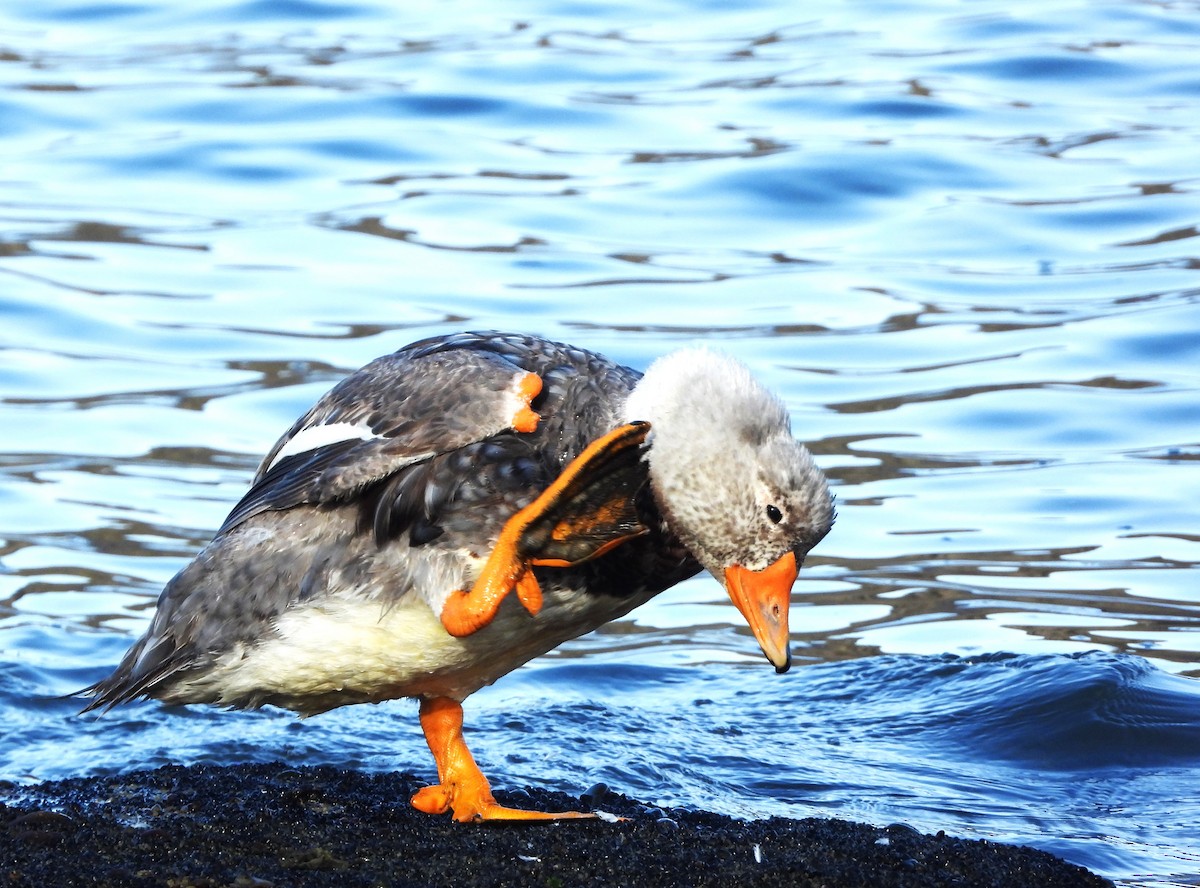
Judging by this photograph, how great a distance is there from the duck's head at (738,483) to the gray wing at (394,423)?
454 mm

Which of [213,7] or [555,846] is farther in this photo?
[213,7]

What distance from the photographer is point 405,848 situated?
4445 millimetres

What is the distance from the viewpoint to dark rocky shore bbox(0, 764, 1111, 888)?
165 inches

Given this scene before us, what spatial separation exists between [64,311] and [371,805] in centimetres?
670

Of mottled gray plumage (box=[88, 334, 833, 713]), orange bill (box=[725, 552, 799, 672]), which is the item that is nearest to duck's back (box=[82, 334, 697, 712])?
mottled gray plumage (box=[88, 334, 833, 713])

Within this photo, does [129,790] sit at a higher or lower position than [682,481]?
lower

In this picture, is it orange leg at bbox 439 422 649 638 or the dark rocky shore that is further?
orange leg at bbox 439 422 649 638

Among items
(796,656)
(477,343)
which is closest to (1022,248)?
(796,656)

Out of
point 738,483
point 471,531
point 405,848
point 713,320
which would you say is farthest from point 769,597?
point 713,320

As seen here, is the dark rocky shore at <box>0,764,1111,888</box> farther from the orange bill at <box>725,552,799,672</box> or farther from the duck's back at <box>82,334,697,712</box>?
the orange bill at <box>725,552,799,672</box>

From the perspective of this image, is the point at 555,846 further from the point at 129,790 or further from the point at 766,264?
the point at 766,264

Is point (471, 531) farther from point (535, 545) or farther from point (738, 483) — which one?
point (738, 483)

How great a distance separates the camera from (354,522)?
482 centimetres

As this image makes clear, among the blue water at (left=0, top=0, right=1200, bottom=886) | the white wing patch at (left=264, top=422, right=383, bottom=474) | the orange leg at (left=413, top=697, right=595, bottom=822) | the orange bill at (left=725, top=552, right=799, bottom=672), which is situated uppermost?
the white wing patch at (left=264, top=422, right=383, bottom=474)
